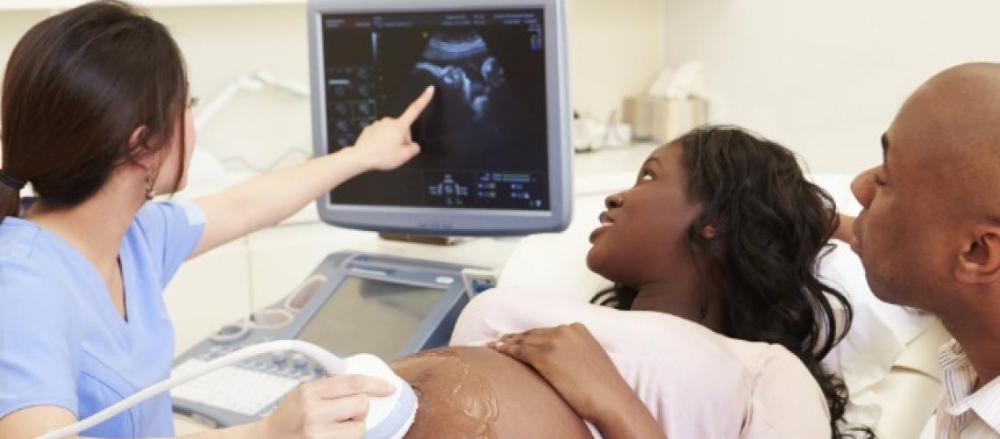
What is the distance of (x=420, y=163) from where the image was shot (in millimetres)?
2006

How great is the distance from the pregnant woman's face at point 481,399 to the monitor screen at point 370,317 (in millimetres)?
584

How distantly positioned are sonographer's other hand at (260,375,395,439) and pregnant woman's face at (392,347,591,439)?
146 mm

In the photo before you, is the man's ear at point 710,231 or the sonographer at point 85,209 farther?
the man's ear at point 710,231

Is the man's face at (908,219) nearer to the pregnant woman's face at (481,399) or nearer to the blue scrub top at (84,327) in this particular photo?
the pregnant woman's face at (481,399)

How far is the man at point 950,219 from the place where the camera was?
3.69ft

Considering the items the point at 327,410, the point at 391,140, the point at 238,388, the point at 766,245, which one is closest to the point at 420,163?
the point at 391,140

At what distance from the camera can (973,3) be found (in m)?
2.69

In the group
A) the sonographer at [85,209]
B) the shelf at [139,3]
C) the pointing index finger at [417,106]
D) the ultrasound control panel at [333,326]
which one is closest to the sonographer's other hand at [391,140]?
the pointing index finger at [417,106]

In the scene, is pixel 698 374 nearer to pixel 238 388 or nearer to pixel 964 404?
pixel 964 404

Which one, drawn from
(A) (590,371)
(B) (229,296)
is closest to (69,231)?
(A) (590,371)

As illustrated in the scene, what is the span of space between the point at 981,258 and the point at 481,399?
54cm

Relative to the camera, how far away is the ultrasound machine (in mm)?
1874

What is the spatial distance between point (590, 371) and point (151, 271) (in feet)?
2.11

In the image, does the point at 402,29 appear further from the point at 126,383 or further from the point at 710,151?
the point at 126,383
